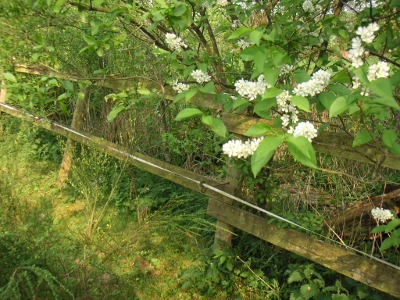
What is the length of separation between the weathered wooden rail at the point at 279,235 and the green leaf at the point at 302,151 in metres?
1.25

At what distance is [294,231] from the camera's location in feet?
8.46

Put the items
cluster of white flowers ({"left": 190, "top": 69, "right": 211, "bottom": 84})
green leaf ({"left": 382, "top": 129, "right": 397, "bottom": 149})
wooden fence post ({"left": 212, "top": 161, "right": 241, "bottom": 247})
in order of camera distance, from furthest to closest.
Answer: wooden fence post ({"left": 212, "top": 161, "right": 241, "bottom": 247}) → cluster of white flowers ({"left": 190, "top": 69, "right": 211, "bottom": 84}) → green leaf ({"left": 382, "top": 129, "right": 397, "bottom": 149})

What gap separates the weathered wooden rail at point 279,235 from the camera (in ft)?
7.48

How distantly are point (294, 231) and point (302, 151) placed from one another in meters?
1.41

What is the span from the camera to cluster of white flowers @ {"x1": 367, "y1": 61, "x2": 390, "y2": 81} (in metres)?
1.39

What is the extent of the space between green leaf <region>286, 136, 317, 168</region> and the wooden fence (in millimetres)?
924

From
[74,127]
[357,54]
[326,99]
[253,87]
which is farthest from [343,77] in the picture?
[74,127]

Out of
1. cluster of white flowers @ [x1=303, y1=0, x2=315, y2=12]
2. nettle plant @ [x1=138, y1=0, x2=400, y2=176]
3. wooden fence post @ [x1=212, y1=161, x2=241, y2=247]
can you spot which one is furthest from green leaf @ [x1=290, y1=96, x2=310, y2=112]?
wooden fence post @ [x1=212, y1=161, x2=241, y2=247]

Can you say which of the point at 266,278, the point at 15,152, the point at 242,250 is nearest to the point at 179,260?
the point at 242,250

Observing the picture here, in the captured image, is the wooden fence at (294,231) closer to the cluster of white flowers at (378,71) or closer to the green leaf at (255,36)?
the cluster of white flowers at (378,71)

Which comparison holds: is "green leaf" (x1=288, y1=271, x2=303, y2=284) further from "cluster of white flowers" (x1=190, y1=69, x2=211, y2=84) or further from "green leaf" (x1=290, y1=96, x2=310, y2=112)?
"green leaf" (x1=290, y1=96, x2=310, y2=112)

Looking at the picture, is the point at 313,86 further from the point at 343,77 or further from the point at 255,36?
the point at 255,36

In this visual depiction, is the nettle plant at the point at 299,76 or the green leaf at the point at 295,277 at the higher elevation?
the nettle plant at the point at 299,76

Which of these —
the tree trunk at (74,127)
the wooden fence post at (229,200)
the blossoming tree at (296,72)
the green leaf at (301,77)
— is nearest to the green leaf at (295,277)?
the wooden fence post at (229,200)
